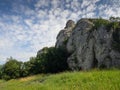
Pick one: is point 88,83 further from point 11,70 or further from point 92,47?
point 11,70

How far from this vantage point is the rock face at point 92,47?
37088 mm

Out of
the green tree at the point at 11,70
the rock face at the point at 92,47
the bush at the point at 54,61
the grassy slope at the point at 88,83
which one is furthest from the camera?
the green tree at the point at 11,70

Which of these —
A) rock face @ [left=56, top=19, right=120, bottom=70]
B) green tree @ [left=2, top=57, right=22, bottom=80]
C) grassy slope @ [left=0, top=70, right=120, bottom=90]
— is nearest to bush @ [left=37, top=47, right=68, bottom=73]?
rock face @ [left=56, top=19, right=120, bottom=70]

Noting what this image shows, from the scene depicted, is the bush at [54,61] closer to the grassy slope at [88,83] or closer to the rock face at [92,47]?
the rock face at [92,47]

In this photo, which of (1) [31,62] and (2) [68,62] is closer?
(2) [68,62]

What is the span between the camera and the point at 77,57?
4641 centimetres

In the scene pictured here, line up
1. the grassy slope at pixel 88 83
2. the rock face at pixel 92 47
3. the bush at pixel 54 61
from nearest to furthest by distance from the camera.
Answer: the grassy slope at pixel 88 83, the rock face at pixel 92 47, the bush at pixel 54 61

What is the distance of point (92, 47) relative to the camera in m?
43.1

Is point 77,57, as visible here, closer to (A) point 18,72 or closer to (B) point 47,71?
(B) point 47,71

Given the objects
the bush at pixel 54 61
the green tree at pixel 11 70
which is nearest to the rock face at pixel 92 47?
the bush at pixel 54 61

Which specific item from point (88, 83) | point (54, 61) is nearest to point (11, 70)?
point (54, 61)

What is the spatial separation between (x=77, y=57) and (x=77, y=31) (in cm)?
604

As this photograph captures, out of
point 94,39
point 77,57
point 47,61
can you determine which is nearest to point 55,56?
point 47,61

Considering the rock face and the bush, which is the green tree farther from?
the rock face
